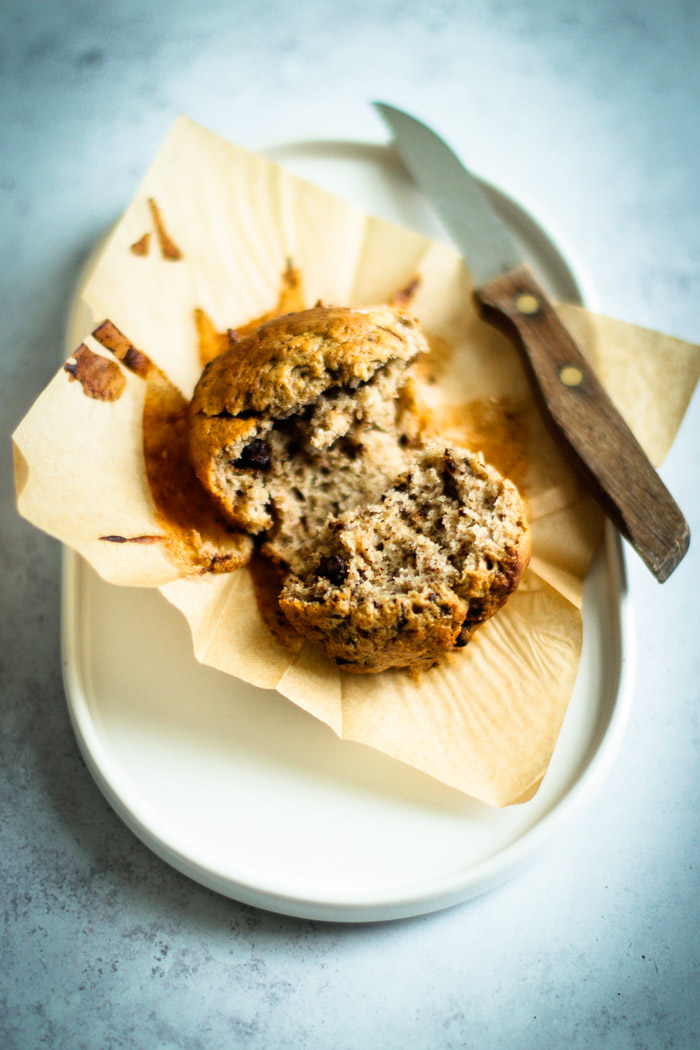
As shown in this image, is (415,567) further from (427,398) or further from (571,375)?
(571,375)

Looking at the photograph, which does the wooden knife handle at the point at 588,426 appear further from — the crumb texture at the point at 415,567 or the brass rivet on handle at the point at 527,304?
the crumb texture at the point at 415,567

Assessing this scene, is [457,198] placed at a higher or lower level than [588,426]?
higher

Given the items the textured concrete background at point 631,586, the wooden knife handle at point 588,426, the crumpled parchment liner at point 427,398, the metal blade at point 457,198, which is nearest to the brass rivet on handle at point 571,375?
the wooden knife handle at point 588,426

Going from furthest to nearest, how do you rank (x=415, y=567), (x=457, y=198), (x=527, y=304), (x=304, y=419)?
(x=457, y=198)
(x=527, y=304)
(x=304, y=419)
(x=415, y=567)

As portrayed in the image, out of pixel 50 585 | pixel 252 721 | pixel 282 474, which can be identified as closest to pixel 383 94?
pixel 282 474

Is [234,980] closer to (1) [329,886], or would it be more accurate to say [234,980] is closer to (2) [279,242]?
(1) [329,886]

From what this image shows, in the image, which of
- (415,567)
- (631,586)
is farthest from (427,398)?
(631,586)

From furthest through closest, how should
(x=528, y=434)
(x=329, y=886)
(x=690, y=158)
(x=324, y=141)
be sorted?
(x=690, y=158)
(x=324, y=141)
(x=528, y=434)
(x=329, y=886)
